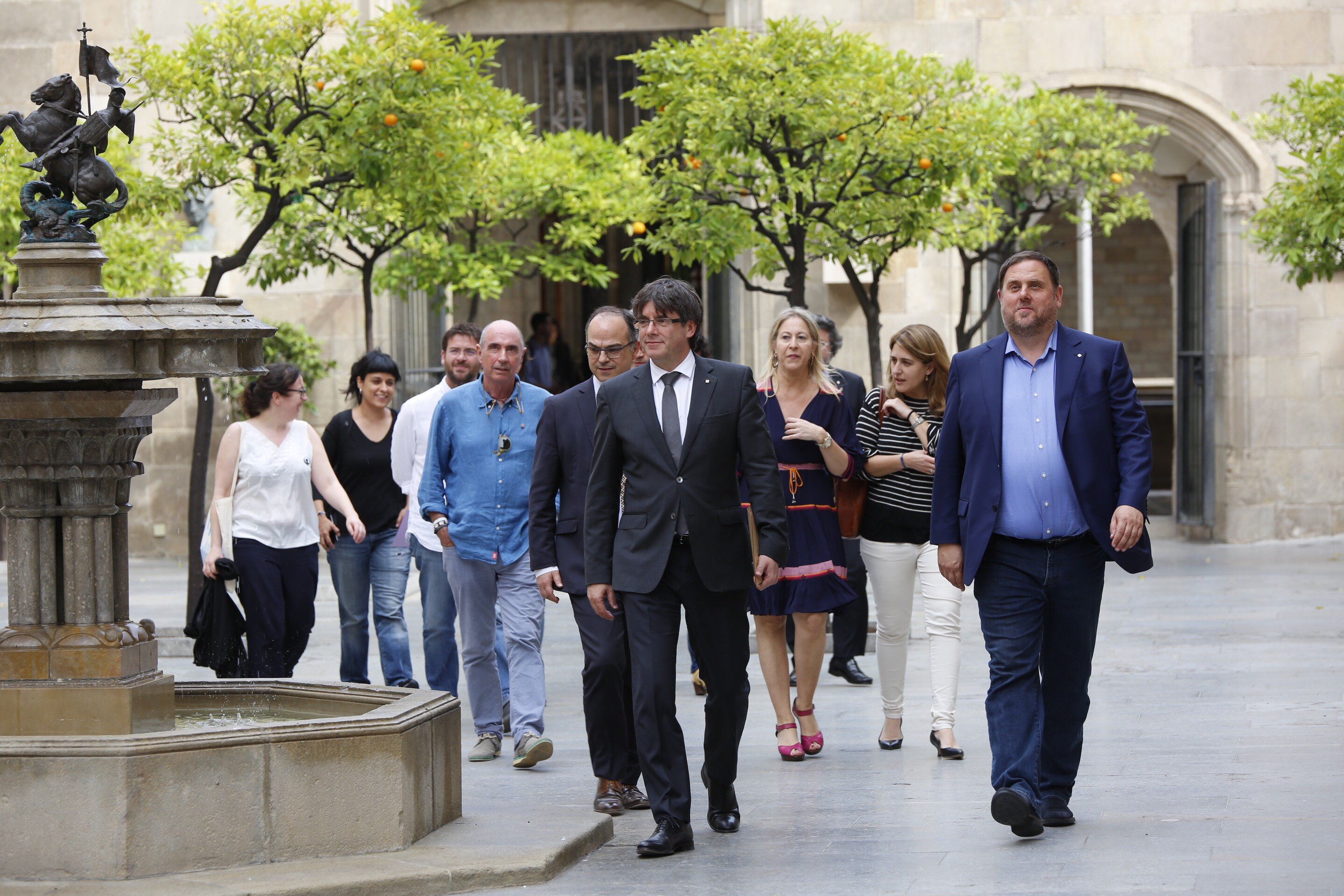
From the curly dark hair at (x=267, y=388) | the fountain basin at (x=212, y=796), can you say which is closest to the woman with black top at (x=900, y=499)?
the fountain basin at (x=212, y=796)

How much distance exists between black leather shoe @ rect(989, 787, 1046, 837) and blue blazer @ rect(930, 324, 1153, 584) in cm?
73

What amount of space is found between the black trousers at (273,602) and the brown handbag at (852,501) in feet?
8.18

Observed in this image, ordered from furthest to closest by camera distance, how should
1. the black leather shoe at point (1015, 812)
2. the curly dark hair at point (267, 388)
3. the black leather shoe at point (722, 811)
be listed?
the curly dark hair at point (267, 388) → the black leather shoe at point (722, 811) → the black leather shoe at point (1015, 812)

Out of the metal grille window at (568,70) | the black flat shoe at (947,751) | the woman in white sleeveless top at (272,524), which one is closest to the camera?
the black flat shoe at (947,751)

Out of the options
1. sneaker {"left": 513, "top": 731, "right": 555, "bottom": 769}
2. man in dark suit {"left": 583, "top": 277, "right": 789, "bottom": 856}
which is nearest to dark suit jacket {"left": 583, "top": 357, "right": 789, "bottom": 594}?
man in dark suit {"left": 583, "top": 277, "right": 789, "bottom": 856}

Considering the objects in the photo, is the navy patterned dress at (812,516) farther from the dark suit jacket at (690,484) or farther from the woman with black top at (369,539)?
the woman with black top at (369,539)

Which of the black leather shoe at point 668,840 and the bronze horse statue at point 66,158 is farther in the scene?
the bronze horse statue at point 66,158

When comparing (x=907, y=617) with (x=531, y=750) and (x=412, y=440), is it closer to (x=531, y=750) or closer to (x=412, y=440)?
(x=531, y=750)

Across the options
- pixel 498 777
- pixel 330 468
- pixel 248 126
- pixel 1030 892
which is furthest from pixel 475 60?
pixel 1030 892

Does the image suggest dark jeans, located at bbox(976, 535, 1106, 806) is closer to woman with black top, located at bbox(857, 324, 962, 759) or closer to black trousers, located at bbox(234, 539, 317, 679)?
woman with black top, located at bbox(857, 324, 962, 759)

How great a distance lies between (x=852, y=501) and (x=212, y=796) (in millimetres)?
3397

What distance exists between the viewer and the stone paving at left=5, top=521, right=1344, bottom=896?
5.36 m

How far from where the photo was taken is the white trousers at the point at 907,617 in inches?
293

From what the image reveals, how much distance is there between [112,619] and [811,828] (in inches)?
95.6
